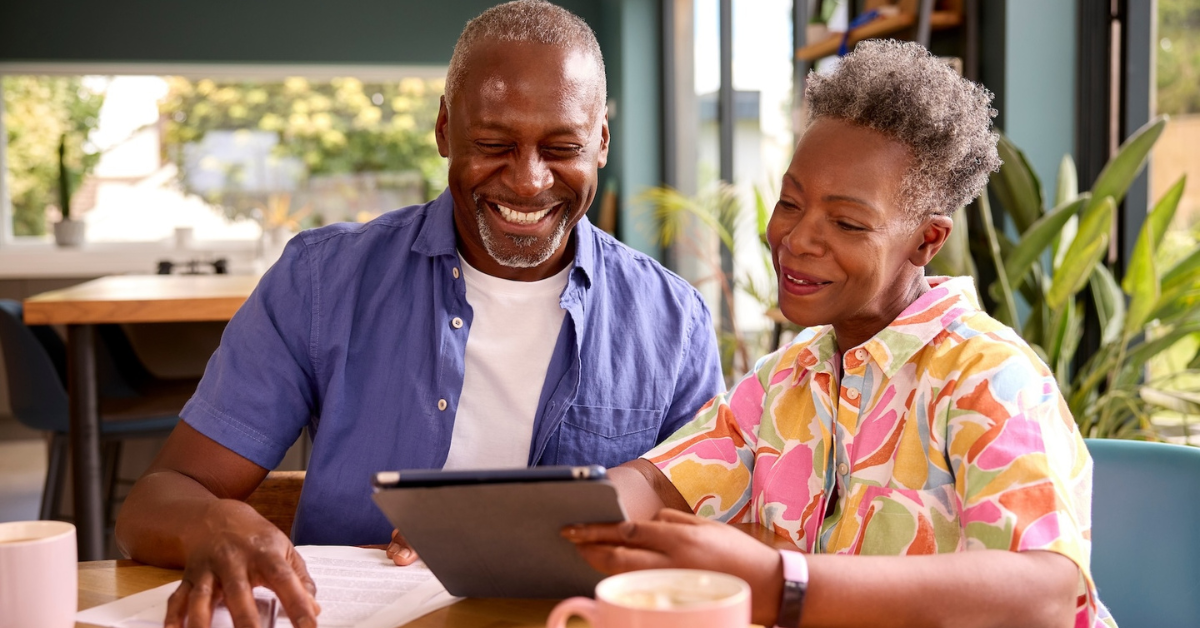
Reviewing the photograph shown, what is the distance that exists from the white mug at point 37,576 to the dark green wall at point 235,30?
7059 millimetres

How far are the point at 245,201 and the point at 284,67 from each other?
3.25 ft

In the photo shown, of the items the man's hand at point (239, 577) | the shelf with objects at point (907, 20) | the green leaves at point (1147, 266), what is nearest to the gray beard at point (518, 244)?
the man's hand at point (239, 577)

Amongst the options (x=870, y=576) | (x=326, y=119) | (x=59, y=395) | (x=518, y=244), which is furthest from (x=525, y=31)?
(x=326, y=119)

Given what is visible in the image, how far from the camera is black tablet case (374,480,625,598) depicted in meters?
0.78

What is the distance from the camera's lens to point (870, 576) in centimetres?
83

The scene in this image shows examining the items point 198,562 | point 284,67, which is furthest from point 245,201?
point 198,562

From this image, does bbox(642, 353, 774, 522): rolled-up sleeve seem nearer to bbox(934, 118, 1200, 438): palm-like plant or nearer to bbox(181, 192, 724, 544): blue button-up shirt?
bbox(181, 192, 724, 544): blue button-up shirt

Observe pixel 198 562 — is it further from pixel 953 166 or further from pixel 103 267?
pixel 103 267

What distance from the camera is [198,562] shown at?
0.96 metres

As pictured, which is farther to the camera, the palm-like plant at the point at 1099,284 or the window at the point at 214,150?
the window at the point at 214,150

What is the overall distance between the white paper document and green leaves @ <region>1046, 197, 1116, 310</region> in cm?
174

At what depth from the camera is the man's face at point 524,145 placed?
143cm

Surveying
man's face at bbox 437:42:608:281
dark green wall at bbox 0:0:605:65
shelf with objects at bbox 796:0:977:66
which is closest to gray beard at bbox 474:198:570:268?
man's face at bbox 437:42:608:281

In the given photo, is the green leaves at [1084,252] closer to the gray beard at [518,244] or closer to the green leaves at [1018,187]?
the green leaves at [1018,187]
